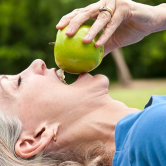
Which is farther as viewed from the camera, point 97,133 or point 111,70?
point 111,70

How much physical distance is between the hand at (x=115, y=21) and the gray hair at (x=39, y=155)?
2.59 feet

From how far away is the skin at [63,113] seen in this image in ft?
7.48

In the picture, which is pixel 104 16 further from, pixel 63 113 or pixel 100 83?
pixel 63 113

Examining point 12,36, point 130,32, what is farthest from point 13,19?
point 130,32

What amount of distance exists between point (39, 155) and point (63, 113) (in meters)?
0.36

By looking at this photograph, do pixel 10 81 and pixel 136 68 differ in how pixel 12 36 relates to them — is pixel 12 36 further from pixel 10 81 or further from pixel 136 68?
pixel 10 81

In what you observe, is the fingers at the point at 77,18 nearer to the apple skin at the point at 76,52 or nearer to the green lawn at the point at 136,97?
the apple skin at the point at 76,52

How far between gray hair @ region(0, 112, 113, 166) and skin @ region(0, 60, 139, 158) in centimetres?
5

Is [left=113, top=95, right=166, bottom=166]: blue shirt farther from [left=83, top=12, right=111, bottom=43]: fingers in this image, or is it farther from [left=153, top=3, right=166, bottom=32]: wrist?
[left=153, top=3, right=166, bottom=32]: wrist

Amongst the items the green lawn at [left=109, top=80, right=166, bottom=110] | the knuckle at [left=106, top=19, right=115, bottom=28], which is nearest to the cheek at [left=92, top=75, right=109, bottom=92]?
the knuckle at [left=106, top=19, right=115, bottom=28]

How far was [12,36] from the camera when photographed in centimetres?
2606

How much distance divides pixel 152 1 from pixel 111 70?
20.7ft

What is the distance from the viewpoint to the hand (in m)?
2.32

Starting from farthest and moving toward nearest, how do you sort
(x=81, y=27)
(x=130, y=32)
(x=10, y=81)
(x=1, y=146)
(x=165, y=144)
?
(x=130, y=32)
(x=10, y=81)
(x=81, y=27)
(x=1, y=146)
(x=165, y=144)
